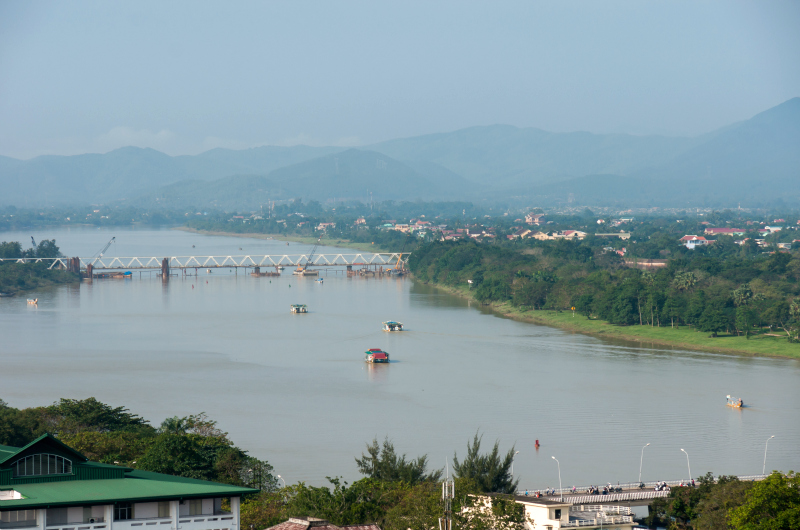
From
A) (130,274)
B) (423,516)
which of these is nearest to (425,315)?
(130,274)

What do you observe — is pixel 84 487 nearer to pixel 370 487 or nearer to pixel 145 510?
pixel 145 510

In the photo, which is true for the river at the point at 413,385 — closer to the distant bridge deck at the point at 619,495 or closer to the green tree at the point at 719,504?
the distant bridge deck at the point at 619,495

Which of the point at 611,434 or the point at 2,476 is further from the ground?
the point at 2,476

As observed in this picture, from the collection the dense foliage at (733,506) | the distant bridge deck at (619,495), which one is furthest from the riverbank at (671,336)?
the dense foliage at (733,506)

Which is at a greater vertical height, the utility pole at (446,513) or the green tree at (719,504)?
the utility pole at (446,513)

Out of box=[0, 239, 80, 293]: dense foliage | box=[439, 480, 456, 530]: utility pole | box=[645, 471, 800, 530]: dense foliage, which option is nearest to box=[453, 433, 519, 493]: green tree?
box=[645, 471, 800, 530]: dense foliage

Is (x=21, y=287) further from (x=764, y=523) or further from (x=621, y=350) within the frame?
(x=764, y=523)

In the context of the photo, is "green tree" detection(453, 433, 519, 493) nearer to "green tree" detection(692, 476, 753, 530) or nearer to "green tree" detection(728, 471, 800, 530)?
A: "green tree" detection(692, 476, 753, 530)
